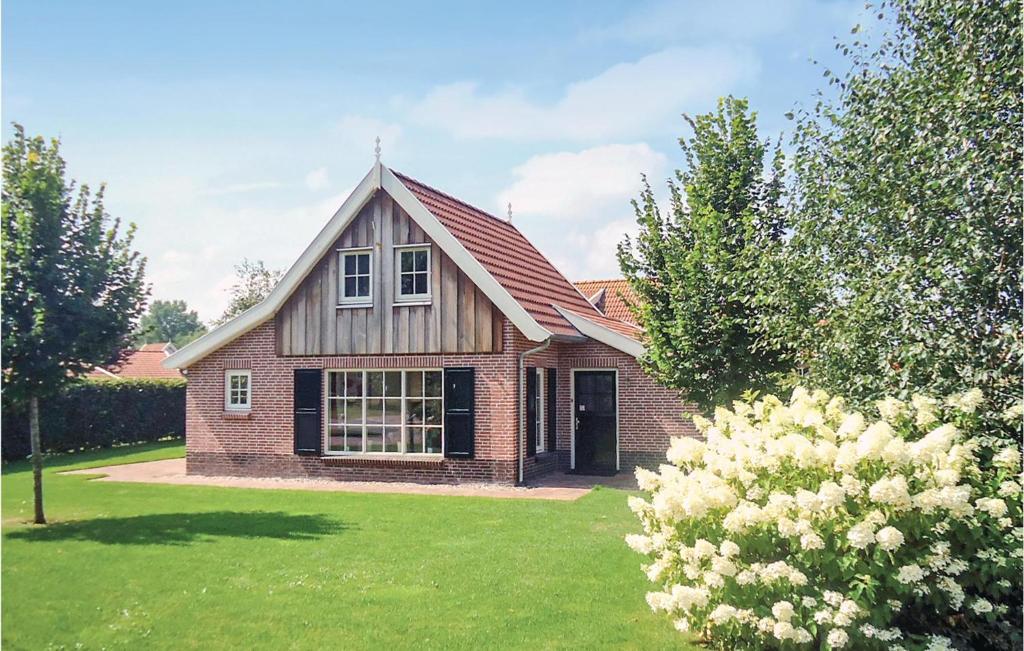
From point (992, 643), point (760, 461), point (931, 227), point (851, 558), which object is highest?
point (931, 227)

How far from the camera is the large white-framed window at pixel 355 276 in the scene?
1413 centimetres

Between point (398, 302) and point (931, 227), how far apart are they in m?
9.50


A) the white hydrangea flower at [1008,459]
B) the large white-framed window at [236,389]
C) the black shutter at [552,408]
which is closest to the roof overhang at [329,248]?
the large white-framed window at [236,389]

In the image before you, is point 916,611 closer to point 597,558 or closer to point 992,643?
point 992,643

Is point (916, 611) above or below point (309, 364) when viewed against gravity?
Answer: below

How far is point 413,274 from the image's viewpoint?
13883 mm

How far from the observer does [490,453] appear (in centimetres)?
1335

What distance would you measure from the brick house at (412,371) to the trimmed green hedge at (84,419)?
5.69 m

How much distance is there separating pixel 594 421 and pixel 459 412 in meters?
2.99

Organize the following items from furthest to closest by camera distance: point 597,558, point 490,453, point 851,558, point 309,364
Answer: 1. point 309,364
2. point 490,453
3. point 597,558
4. point 851,558

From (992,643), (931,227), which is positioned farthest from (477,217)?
(992,643)

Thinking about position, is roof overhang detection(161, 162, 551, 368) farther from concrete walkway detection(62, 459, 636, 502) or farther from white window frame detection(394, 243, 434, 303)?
concrete walkway detection(62, 459, 636, 502)

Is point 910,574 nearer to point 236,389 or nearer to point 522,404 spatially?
point 522,404

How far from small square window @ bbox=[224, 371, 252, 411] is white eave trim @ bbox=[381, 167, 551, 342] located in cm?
463
